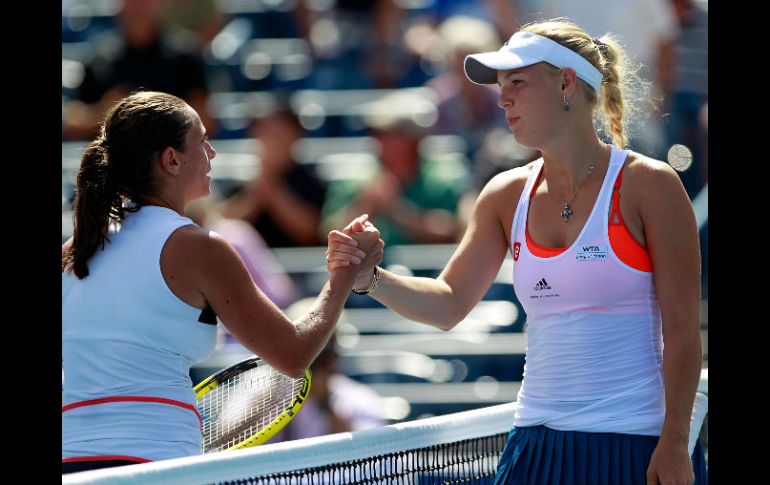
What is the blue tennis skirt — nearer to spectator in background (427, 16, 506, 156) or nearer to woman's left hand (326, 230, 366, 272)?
woman's left hand (326, 230, 366, 272)

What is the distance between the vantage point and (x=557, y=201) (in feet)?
9.00

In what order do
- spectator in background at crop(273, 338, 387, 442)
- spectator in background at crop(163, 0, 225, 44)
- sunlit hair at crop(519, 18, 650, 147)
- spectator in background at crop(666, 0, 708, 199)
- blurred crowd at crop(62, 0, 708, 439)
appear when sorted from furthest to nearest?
spectator in background at crop(163, 0, 225, 44), blurred crowd at crop(62, 0, 708, 439), spectator in background at crop(666, 0, 708, 199), spectator in background at crop(273, 338, 387, 442), sunlit hair at crop(519, 18, 650, 147)

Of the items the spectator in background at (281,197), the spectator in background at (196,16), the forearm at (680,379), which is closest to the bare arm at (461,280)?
the forearm at (680,379)

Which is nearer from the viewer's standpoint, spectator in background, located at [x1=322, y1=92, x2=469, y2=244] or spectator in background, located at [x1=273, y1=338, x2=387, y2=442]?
spectator in background, located at [x1=273, y1=338, x2=387, y2=442]

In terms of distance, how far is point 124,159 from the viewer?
9.01 feet

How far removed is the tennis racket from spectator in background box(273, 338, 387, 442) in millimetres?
1864

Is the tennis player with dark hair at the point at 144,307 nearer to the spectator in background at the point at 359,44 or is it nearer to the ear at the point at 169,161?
the ear at the point at 169,161

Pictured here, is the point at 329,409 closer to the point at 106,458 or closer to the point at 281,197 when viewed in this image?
the point at 281,197

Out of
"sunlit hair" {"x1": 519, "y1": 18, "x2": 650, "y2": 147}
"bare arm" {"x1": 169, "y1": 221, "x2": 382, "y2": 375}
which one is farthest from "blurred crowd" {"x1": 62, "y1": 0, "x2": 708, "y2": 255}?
"bare arm" {"x1": 169, "y1": 221, "x2": 382, "y2": 375}

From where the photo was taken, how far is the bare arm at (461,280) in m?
2.95

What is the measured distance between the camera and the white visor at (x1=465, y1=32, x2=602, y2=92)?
2.74 metres
